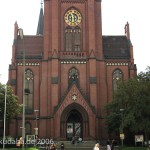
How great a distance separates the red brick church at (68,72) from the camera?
65.7m

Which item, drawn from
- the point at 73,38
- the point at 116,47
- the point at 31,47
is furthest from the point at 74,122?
the point at 116,47

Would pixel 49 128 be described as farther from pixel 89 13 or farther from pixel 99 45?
pixel 89 13

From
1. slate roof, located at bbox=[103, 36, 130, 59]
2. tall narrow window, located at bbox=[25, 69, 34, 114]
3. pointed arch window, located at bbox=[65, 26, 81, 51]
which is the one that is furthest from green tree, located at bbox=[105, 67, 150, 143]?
tall narrow window, located at bbox=[25, 69, 34, 114]

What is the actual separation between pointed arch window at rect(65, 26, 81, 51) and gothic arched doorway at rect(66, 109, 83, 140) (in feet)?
40.4

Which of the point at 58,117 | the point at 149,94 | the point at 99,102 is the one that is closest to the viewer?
the point at 149,94

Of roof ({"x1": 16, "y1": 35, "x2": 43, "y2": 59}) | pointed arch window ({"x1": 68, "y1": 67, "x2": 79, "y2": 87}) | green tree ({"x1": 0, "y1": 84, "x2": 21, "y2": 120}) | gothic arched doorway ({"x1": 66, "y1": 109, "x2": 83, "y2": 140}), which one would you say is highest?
roof ({"x1": 16, "y1": 35, "x2": 43, "y2": 59})

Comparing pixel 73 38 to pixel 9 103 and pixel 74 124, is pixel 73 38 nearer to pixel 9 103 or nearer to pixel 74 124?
pixel 74 124

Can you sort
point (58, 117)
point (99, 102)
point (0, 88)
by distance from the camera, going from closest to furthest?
point (0, 88) < point (58, 117) < point (99, 102)

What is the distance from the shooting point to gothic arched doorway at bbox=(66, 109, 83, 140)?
6788 cm

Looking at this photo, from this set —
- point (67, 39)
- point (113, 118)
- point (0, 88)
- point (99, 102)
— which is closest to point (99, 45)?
point (67, 39)

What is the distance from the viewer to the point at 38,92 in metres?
70.2

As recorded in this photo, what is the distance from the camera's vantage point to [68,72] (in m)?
69.2

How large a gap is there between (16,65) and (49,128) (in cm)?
1373

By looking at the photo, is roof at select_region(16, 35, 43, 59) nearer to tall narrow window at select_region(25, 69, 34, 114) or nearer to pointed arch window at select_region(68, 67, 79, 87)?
tall narrow window at select_region(25, 69, 34, 114)
